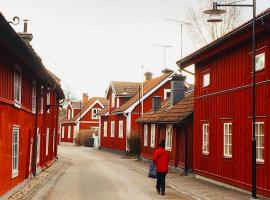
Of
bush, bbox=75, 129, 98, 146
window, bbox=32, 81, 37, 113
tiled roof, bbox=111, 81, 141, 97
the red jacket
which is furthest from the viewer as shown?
bush, bbox=75, 129, 98, 146

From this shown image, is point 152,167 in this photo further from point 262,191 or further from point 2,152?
point 2,152

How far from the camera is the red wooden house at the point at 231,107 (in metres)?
13.9

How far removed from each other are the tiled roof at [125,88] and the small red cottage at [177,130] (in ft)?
38.0

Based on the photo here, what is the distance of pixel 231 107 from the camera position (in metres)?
16.6

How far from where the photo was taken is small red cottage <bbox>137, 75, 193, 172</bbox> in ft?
72.9

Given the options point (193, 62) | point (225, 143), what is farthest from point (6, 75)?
point (193, 62)

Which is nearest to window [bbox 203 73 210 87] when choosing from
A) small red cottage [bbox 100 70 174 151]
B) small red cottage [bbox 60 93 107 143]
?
small red cottage [bbox 100 70 174 151]

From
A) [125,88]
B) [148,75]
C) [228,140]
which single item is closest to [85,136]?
[148,75]

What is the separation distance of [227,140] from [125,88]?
27.1 m

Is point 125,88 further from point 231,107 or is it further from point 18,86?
point 18,86

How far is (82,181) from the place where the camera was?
18.4 meters

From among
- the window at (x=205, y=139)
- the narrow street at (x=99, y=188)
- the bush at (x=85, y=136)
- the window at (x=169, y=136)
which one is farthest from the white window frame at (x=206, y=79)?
the bush at (x=85, y=136)

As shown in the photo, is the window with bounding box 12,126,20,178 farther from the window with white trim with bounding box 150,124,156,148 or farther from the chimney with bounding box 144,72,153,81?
the chimney with bounding box 144,72,153,81

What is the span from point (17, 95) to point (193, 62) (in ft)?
28.7
